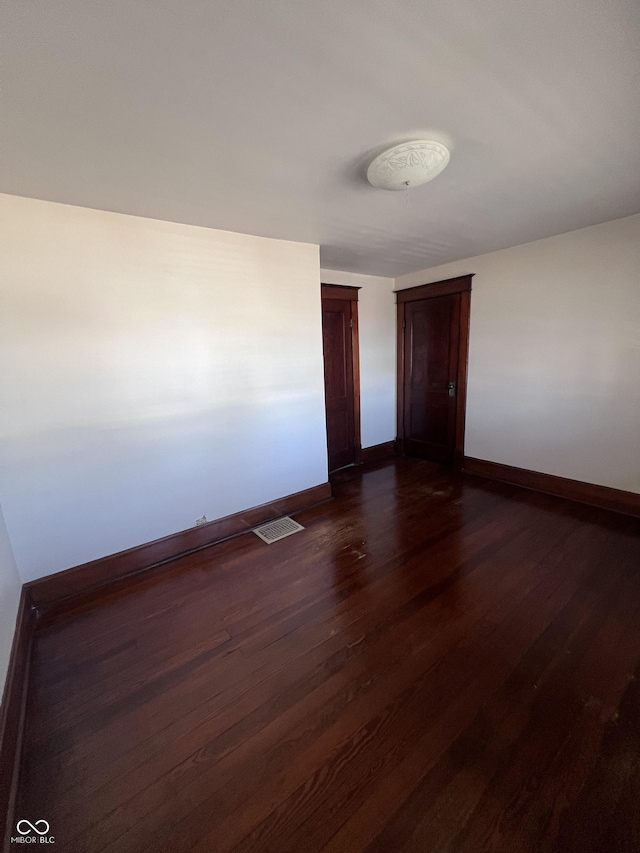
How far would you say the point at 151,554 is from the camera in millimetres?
2387

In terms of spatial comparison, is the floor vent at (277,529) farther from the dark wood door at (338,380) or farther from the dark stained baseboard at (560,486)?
the dark stained baseboard at (560,486)

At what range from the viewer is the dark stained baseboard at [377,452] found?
4464mm

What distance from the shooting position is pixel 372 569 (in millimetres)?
2234

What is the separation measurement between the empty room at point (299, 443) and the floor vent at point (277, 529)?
27 millimetres

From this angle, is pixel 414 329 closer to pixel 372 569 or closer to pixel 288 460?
pixel 288 460

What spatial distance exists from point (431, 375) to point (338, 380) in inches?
49.0

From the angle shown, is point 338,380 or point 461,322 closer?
point 461,322

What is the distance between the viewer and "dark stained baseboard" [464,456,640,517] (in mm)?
2781

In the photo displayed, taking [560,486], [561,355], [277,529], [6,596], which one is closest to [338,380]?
[277,529]

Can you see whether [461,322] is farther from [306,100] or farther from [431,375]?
[306,100]

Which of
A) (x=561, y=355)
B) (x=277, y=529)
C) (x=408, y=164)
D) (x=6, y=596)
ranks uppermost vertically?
(x=408, y=164)

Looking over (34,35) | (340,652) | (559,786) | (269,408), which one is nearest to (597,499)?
(559,786)

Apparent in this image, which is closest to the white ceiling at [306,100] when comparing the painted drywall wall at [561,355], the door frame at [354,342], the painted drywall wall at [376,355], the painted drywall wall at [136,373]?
the painted drywall wall at [136,373]

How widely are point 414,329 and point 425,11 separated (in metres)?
3.51
